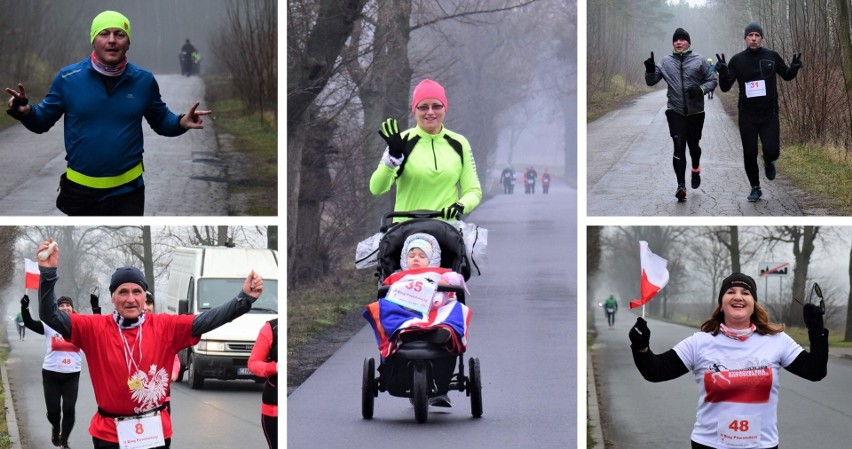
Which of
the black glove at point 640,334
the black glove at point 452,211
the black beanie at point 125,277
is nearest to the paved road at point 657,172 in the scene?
the black glove at point 452,211

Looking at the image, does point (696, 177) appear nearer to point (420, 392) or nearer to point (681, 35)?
point (681, 35)

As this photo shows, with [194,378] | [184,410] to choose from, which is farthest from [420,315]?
[194,378]

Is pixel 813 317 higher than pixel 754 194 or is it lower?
lower

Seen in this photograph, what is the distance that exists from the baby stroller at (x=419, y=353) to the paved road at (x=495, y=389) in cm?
31

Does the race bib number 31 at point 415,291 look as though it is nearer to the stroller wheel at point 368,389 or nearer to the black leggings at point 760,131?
the stroller wheel at point 368,389

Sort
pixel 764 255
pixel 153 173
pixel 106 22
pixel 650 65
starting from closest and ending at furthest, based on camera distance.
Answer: pixel 106 22
pixel 650 65
pixel 153 173
pixel 764 255

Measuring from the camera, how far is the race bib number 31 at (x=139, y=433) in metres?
8.43

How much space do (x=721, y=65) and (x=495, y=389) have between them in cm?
339

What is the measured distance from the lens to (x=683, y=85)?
13031 mm

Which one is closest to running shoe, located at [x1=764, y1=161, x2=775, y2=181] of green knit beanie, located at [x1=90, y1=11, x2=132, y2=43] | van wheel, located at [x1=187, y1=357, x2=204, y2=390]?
green knit beanie, located at [x1=90, y1=11, x2=132, y2=43]

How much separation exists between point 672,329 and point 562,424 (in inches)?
782

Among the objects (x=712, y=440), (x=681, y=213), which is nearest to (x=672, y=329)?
(x=681, y=213)

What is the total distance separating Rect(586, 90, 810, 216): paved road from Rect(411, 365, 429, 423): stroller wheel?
408 centimetres

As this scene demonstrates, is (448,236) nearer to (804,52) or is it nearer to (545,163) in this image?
(804,52)
